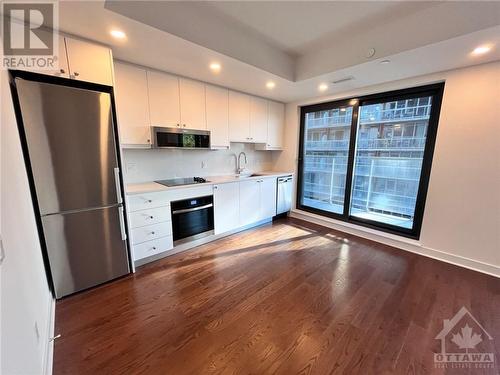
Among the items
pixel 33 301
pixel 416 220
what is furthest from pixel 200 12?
pixel 416 220

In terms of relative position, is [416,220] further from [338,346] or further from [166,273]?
[166,273]

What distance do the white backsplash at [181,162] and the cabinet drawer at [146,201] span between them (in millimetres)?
591

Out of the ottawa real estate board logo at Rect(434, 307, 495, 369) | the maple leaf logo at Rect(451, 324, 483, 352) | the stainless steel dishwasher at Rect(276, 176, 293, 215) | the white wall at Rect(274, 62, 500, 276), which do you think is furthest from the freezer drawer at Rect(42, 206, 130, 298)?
the white wall at Rect(274, 62, 500, 276)

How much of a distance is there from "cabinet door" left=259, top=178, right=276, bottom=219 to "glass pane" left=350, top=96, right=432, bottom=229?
1369 mm

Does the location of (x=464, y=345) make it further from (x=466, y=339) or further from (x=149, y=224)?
(x=149, y=224)

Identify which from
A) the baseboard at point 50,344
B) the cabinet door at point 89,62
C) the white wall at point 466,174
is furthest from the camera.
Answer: the white wall at point 466,174

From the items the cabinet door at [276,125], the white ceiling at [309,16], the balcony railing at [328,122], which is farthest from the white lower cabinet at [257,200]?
the white ceiling at [309,16]

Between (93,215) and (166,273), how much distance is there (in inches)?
38.2

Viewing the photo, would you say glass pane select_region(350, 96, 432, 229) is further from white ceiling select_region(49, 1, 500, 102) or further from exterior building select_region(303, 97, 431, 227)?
white ceiling select_region(49, 1, 500, 102)

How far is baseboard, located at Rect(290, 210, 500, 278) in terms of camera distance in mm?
2438

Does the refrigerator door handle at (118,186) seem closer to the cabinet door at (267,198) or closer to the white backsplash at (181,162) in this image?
the white backsplash at (181,162)

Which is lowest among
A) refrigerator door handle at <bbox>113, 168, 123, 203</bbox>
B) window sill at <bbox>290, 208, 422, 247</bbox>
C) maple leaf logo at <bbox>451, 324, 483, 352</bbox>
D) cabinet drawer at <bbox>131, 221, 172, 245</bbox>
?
maple leaf logo at <bbox>451, 324, 483, 352</bbox>

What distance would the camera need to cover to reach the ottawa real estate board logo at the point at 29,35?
1472 mm

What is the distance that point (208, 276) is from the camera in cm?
232
